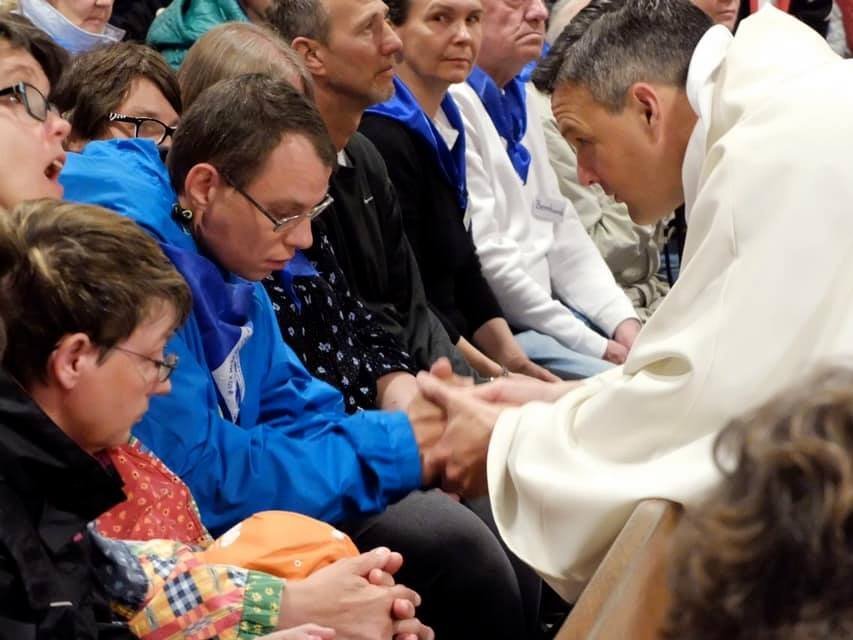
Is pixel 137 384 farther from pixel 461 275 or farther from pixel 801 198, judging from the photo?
pixel 461 275

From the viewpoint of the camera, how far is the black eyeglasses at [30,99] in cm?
281

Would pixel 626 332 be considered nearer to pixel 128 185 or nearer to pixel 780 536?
pixel 128 185

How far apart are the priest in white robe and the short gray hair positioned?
22 centimetres

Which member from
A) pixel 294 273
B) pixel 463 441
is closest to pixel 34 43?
pixel 294 273

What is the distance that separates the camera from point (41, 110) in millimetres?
2816

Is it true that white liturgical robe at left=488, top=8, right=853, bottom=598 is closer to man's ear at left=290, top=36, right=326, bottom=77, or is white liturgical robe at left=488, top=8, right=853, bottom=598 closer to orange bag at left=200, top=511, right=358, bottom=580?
orange bag at left=200, top=511, right=358, bottom=580

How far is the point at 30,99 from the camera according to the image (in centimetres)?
283

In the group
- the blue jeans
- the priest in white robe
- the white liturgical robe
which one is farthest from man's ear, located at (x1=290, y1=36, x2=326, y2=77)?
the white liturgical robe

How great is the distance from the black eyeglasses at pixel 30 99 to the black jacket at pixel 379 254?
93 cm

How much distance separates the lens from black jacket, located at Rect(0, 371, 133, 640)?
2010 millimetres

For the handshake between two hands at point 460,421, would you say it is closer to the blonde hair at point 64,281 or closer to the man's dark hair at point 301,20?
the blonde hair at point 64,281

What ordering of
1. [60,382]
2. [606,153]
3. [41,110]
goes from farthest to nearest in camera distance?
[606,153] < [41,110] < [60,382]

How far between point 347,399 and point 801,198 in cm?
137

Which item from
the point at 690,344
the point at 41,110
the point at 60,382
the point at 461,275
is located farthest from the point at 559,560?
the point at 461,275
